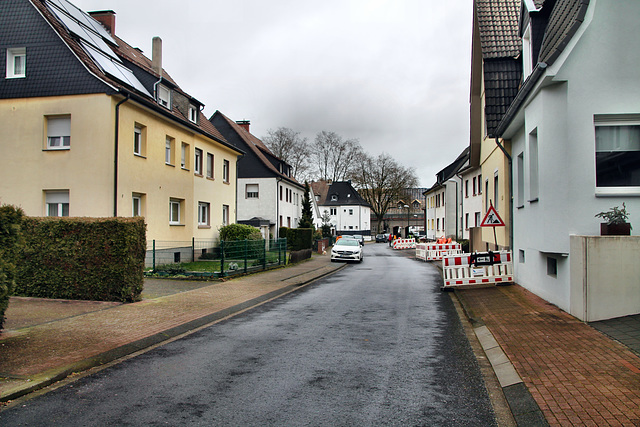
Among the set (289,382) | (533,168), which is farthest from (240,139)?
(289,382)

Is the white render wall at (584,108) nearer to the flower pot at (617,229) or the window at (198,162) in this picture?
the flower pot at (617,229)

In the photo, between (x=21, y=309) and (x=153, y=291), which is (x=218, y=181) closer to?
(x=153, y=291)

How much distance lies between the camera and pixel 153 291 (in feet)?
43.6

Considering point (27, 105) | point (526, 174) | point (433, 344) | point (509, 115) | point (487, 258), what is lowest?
point (433, 344)

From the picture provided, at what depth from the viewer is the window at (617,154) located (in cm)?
907

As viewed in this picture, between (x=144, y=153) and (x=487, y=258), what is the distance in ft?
46.9

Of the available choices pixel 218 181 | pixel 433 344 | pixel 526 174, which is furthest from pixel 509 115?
pixel 218 181

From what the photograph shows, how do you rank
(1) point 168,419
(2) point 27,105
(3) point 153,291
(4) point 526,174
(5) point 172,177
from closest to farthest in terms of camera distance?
(1) point 168,419 → (4) point 526,174 → (3) point 153,291 → (2) point 27,105 → (5) point 172,177

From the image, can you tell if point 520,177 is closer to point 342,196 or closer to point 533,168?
point 533,168

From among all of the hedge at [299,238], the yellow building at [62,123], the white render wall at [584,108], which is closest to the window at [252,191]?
the hedge at [299,238]

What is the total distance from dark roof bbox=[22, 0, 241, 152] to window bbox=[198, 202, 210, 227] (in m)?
3.80

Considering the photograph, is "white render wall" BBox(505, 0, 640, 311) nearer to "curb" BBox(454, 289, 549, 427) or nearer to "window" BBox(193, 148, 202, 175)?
"curb" BBox(454, 289, 549, 427)

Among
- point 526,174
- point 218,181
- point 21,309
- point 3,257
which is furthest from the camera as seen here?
point 218,181

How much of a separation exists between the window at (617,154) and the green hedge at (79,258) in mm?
9550
